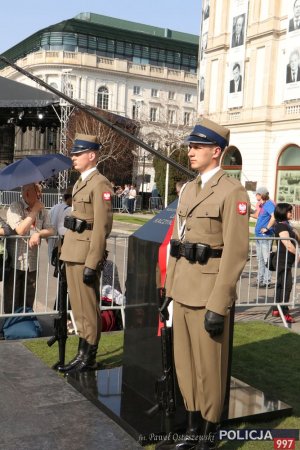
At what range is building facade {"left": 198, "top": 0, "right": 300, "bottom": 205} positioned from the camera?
32691 mm

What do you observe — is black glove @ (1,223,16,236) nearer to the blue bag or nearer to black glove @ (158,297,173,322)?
the blue bag

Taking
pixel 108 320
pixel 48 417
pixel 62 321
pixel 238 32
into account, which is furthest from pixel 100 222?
pixel 238 32

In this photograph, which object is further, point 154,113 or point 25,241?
point 154,113

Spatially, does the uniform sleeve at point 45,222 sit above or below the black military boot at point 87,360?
above

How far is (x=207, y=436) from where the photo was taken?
3658mm

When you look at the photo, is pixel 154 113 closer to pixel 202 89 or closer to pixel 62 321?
pixel 202 89

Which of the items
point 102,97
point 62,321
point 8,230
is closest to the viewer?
point 62,321

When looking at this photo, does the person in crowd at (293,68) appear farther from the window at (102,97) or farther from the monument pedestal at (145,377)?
the window at (102,97)

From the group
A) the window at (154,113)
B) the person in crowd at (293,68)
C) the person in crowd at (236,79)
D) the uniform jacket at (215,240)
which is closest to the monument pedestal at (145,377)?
the uniform jacket at (215,240)

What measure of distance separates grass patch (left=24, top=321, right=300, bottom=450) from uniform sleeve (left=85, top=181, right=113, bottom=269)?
1271mm

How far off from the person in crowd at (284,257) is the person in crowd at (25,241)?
343 cm

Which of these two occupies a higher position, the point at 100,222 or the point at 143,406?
the point at 100,222

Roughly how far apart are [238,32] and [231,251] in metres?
35.6

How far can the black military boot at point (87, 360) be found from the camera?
202 inches
